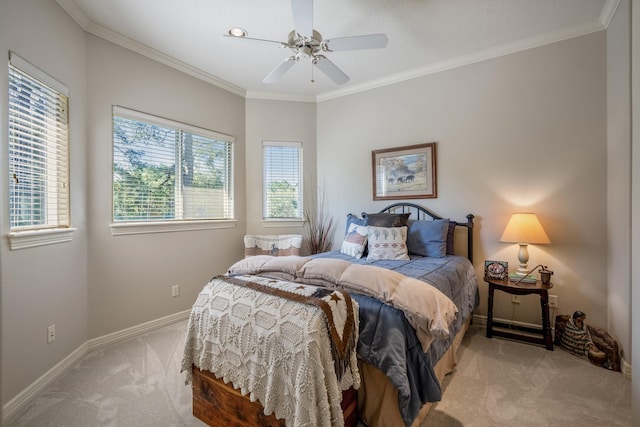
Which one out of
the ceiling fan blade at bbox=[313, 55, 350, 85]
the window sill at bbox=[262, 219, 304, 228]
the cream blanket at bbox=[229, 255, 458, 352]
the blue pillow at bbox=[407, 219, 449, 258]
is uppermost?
the ceiling fan blade at bbox=[313, 55, 350, 85]

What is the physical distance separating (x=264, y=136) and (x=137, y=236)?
6.93 feet

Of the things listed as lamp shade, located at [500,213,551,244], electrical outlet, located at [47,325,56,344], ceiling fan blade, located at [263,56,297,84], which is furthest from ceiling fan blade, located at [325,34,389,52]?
electrical outlet, located at [47,325,56,344]

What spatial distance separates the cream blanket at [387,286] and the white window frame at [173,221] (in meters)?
1.60

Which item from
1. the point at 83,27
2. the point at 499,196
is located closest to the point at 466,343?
the point at 499,196

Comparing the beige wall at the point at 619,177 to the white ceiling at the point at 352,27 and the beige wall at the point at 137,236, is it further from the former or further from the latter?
the beige wall at the point at 137,236

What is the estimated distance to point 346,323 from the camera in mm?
1577

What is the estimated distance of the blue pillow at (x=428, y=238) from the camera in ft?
10.2

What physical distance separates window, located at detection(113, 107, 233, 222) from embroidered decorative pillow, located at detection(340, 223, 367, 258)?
1.74 meters

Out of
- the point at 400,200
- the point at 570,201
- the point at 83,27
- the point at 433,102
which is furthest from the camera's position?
the point at 400,200

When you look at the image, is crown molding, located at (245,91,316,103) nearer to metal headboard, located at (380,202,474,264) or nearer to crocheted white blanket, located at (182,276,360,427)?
metal headboard, located at (380,202,474,264)

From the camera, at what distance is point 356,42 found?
2295mm

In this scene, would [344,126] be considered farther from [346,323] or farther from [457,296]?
[346,323]

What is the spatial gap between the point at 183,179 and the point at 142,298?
4.53ft

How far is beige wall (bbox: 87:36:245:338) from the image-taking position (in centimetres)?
279
